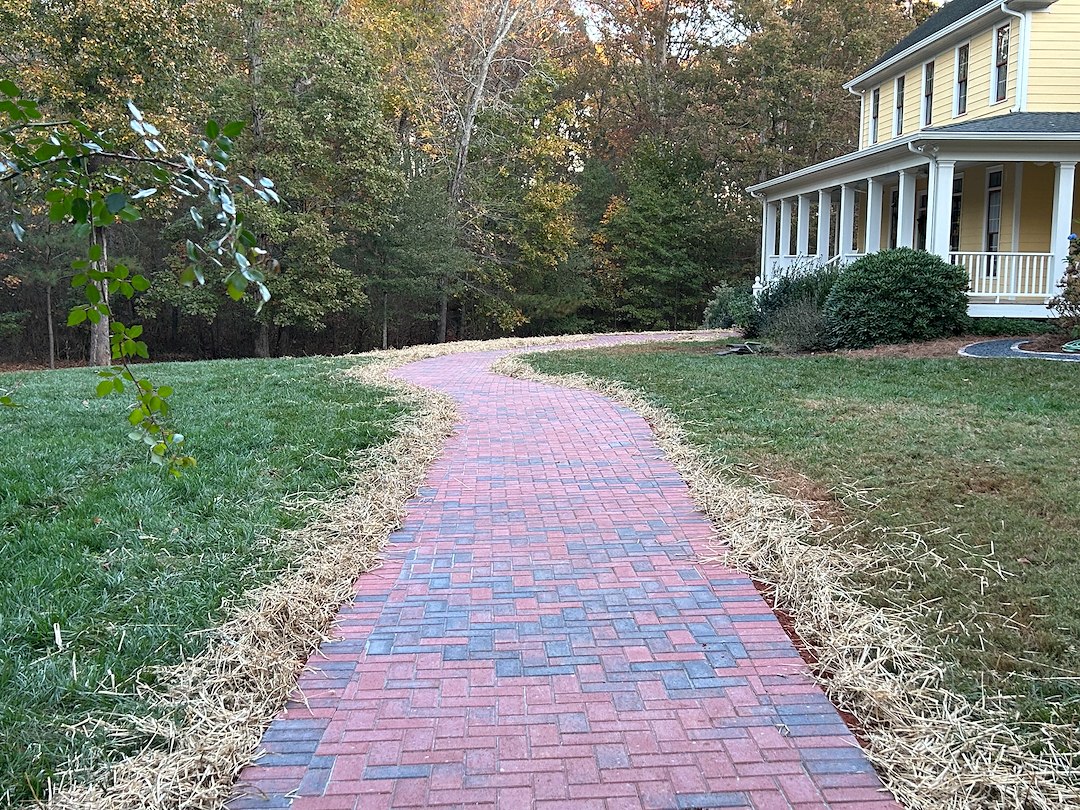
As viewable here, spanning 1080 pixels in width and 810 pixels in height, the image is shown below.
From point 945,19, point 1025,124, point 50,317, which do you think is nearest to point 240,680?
point 1025,124

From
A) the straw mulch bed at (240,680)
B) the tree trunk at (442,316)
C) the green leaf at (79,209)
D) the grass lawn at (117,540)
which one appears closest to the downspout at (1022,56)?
the grass lawn at (117,540)

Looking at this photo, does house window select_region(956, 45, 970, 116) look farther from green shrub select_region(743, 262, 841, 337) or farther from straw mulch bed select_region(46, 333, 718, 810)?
straw mulch bed select_region(46, 333, 718, 810)

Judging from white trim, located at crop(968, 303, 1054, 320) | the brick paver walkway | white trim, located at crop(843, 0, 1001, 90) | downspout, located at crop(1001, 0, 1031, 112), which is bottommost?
the brick paver walkway

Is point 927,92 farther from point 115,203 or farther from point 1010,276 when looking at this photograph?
point 115,203

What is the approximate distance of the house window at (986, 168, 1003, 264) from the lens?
15320mm

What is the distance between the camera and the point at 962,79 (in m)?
16.4

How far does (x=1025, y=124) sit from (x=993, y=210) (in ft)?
7.78

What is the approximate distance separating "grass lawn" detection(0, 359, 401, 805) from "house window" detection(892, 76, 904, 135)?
15531 millimetres

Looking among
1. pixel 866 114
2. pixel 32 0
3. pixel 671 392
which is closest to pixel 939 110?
pixel 866 114

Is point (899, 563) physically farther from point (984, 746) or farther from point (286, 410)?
point (286, 410)

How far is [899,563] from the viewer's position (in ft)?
Answer: 12.7

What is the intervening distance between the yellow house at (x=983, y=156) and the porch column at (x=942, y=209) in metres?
0.02

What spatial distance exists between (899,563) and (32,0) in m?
→ 17.4

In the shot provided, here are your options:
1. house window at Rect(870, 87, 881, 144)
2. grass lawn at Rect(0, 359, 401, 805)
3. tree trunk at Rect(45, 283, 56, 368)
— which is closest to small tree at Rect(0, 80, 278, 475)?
grass lawn at Rect(0, 359, 401, 805)
